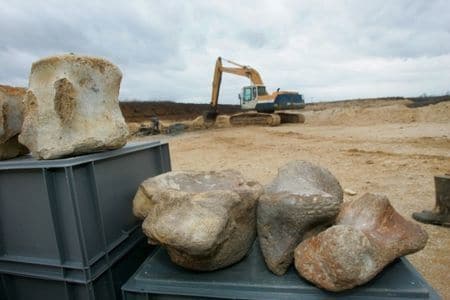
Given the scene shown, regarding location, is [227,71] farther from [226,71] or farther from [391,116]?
[391,116]

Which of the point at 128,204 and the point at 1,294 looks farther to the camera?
the point at 128,204

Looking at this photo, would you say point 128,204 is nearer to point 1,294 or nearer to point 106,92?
point 106,92

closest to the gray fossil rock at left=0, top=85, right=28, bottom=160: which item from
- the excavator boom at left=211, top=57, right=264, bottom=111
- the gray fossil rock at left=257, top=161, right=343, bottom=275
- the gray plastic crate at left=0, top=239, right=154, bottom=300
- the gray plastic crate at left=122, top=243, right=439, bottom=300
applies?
the gray plastic crate at left=0, top=239, right=154, bottom=300

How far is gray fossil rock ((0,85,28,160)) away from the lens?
7.41 ft

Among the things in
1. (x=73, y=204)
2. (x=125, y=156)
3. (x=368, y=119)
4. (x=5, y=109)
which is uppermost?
(x=5, y=109)

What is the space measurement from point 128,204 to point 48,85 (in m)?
0.97

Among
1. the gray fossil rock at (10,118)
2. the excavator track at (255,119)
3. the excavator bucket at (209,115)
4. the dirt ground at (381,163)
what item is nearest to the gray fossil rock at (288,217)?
the dirt ground at (381,163)

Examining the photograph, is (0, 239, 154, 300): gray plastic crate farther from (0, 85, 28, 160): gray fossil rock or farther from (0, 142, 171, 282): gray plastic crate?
(0, 85, 28, 160): gray fossil rock

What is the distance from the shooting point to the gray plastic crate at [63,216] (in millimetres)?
1751

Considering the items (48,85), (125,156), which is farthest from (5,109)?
(125,156)

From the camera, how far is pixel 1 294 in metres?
2.07

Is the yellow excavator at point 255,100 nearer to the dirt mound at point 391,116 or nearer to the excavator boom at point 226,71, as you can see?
the excavator boom at point 226,71

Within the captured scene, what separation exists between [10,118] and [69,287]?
135 centimetres

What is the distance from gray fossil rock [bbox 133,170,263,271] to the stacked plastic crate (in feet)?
0.80
